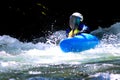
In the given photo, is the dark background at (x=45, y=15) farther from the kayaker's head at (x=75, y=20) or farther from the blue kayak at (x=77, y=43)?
the blue kayak at (x=77, y=43)

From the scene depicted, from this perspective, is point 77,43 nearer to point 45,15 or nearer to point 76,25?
point 76,25

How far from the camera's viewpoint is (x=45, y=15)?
1881 cm

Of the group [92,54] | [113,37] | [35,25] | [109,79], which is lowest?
[109,79]

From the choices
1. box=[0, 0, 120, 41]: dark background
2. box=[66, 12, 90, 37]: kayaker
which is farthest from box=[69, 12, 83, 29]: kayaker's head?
box=[0, 0, 120, 41]: dark background

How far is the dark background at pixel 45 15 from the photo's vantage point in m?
18.3

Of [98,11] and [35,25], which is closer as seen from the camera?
[35,25]

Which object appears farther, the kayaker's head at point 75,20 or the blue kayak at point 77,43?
the kayaker's head at point 75,20

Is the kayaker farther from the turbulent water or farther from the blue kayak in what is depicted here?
the turbulent water

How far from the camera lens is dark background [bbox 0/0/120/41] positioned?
60.1 ft

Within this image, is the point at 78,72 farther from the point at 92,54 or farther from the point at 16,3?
the point at 16,3

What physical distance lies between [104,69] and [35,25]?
11998 mm

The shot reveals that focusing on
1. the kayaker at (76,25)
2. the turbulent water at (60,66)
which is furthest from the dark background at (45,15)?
the turbulent water at (60,66)

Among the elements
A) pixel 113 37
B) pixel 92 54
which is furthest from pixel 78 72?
pixel 113 37

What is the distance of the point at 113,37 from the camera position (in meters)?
14.8
